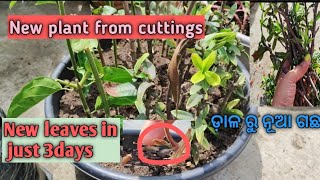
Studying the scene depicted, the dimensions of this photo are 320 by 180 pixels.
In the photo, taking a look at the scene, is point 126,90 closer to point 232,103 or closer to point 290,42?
point 232,103

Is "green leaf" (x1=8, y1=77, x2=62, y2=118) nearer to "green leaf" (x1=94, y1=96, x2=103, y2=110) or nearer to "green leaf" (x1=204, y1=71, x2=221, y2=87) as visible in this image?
"green leaf" (x1=94, y1=96, x2=103, y2=110)

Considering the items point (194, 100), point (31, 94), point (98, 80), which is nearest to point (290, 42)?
point (194, 100)

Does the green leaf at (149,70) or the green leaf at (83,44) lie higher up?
the green leaf at (83,44)

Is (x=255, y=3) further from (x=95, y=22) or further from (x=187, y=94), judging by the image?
(x=95, y=22)

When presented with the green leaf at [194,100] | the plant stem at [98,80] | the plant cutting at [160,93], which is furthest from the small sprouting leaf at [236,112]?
the plant stem at [98,80]

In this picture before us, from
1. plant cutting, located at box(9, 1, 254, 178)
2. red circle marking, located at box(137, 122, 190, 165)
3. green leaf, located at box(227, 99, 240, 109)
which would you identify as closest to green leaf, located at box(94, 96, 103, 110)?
plant cutting, located at box(9, 1, 254, 178)

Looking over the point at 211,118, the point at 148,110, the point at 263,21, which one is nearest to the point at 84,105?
the point at 148,110

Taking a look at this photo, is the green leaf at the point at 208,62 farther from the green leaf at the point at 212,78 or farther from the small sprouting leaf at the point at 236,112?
the small sprouting leaf at the point at 236,112
